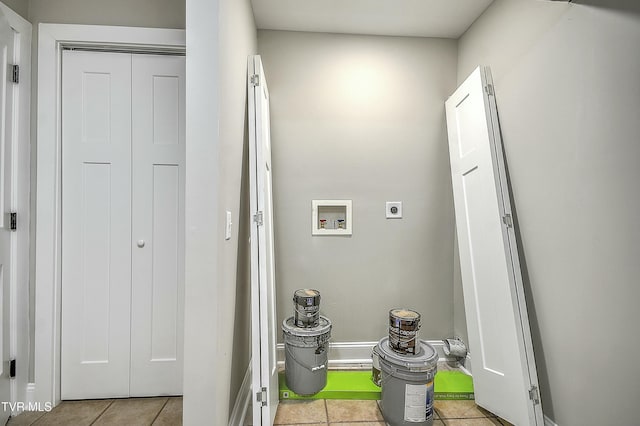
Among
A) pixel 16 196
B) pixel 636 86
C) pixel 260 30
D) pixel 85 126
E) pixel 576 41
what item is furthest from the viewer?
pixel 260 30

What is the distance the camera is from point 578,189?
4.33 ft

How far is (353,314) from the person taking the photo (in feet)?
7.42

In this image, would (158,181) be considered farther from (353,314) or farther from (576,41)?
(576,41)

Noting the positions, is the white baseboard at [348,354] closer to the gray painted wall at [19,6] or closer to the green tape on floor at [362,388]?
the green tape on floor at [362,388]

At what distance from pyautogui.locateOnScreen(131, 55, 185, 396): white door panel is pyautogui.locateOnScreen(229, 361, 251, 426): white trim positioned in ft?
1.34

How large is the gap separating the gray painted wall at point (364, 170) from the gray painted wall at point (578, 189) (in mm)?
633

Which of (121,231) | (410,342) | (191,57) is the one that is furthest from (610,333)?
(121,231)

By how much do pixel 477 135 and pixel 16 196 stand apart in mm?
2665

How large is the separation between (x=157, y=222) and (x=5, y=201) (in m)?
0.73

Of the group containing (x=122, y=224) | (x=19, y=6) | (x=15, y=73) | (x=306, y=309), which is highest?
(x=19, y=6)

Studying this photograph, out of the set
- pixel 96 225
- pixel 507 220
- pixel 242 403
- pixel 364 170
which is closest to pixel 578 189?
pixel 507 220

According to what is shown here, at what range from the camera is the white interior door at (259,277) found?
1459mm

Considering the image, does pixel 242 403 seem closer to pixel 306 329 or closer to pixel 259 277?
pixel 306 329

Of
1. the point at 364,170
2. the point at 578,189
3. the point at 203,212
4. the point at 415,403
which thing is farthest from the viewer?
the point at 364,170
